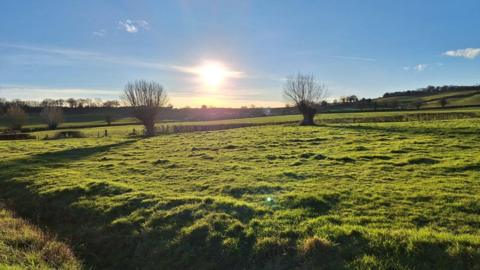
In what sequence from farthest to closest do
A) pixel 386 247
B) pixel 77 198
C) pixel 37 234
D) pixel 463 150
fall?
pixel 463 150 → pixel 77 198 → pixel 37 234 → pixel 386 247

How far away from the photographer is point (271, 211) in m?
9.23

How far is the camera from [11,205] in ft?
41.5

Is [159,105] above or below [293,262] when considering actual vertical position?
above

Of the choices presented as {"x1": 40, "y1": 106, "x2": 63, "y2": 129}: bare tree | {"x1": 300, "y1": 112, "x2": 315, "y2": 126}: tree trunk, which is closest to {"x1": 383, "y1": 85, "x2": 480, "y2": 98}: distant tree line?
{"x1": 300, "y1": 112, "x2": 315, "y2": 126}: tree trunk

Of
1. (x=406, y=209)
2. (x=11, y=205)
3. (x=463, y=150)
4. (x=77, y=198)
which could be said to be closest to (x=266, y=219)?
(x=406, y=209)

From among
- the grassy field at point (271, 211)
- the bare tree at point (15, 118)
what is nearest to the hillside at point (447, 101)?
the grassy field at point (271, 211)

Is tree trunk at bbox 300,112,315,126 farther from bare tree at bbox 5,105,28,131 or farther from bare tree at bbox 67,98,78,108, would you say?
bare tree at bbox 67,98,78,108

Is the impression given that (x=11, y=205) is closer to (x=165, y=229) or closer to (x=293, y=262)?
(x=165, y=229)

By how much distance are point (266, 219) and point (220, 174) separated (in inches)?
246

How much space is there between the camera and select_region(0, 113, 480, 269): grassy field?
267 inches

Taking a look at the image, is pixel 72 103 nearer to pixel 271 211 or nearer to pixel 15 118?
pixel 15 118

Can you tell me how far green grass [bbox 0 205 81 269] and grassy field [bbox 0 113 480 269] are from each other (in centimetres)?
48

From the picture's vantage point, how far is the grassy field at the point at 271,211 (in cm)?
679

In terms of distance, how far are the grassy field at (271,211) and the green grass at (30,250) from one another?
1.58 feet
